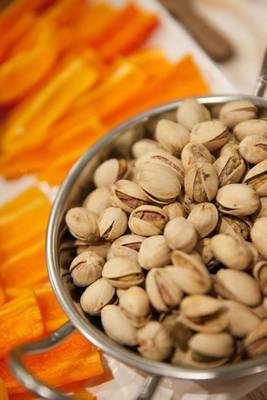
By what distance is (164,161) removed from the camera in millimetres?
782

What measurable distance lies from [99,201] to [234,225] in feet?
0.69

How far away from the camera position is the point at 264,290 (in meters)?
0.67

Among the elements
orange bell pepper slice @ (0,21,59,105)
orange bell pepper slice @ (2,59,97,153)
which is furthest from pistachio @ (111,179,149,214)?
orange bell pepper slice @ (0,21,59,105)

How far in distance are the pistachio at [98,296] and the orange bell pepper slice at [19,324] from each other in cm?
10

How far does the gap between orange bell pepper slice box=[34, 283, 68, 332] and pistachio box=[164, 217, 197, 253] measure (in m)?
0.22

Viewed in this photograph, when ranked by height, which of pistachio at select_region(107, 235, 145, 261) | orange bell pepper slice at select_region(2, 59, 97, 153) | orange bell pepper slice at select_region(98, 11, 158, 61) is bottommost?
pistachio at select_region(107, 235, 145, 261)

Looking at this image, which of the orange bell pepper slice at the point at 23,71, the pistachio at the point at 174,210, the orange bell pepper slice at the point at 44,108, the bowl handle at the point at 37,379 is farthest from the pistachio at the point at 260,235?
the orange bell pepper slice at the point at 23,71

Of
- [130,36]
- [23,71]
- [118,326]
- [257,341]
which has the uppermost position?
[23,71]

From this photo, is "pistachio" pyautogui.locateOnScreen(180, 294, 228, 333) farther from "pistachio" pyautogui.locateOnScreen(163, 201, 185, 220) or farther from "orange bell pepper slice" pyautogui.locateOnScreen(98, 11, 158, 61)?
"orange bell pepper slice" pyautogui.locateOnScreen(98, 11, 158, 61)

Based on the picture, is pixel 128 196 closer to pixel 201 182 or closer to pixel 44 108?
pixel 201 182

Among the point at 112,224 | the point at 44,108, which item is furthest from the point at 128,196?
the point at 44,108

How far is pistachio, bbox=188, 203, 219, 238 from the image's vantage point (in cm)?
71

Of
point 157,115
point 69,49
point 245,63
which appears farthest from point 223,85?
point 69,49

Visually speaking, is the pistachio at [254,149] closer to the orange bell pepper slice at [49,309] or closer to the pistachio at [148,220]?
the pistachio at [148,220]
